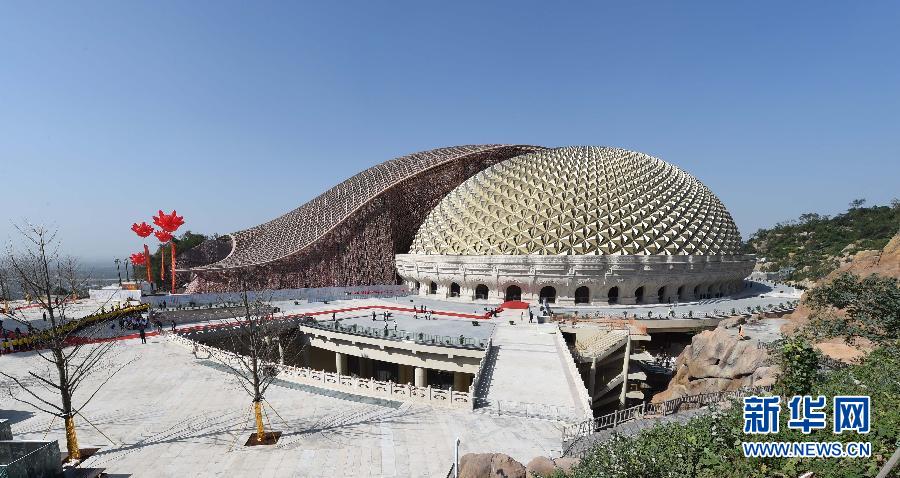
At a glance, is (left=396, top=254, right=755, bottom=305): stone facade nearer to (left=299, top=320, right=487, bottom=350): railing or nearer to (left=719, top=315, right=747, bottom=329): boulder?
(left=719, top=315, right=747, bottom=329): boulder

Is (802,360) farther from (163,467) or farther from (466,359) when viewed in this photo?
(163,467)

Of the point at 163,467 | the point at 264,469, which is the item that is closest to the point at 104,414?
the point at 163,467

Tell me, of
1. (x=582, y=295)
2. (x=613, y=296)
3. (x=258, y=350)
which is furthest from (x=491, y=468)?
(x=613, y=296)

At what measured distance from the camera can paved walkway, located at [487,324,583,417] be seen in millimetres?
14797

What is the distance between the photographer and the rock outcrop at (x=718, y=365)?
19372 millimetres

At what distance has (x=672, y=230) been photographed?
38.3 metres

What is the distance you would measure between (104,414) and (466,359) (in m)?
14.7

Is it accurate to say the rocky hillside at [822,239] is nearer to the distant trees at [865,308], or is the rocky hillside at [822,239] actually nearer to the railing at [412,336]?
→ the distant trees at [865,308]

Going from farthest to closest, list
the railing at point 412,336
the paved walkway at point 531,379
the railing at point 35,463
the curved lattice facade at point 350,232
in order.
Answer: the curved lattice facade at point 350,232
the railing at point 412,336
the paved walkway at point 531,379
the railing at point 35,463

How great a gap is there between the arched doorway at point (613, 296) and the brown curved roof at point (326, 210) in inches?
952

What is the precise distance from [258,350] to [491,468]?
10378 mm

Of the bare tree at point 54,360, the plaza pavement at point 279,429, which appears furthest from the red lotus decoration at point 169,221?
the plaza pavement at point 279,429

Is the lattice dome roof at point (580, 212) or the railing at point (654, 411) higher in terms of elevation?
the lattice dome roof at point (580, 212)

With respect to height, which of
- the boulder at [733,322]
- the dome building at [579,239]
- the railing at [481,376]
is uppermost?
the dome building at [579,239]
